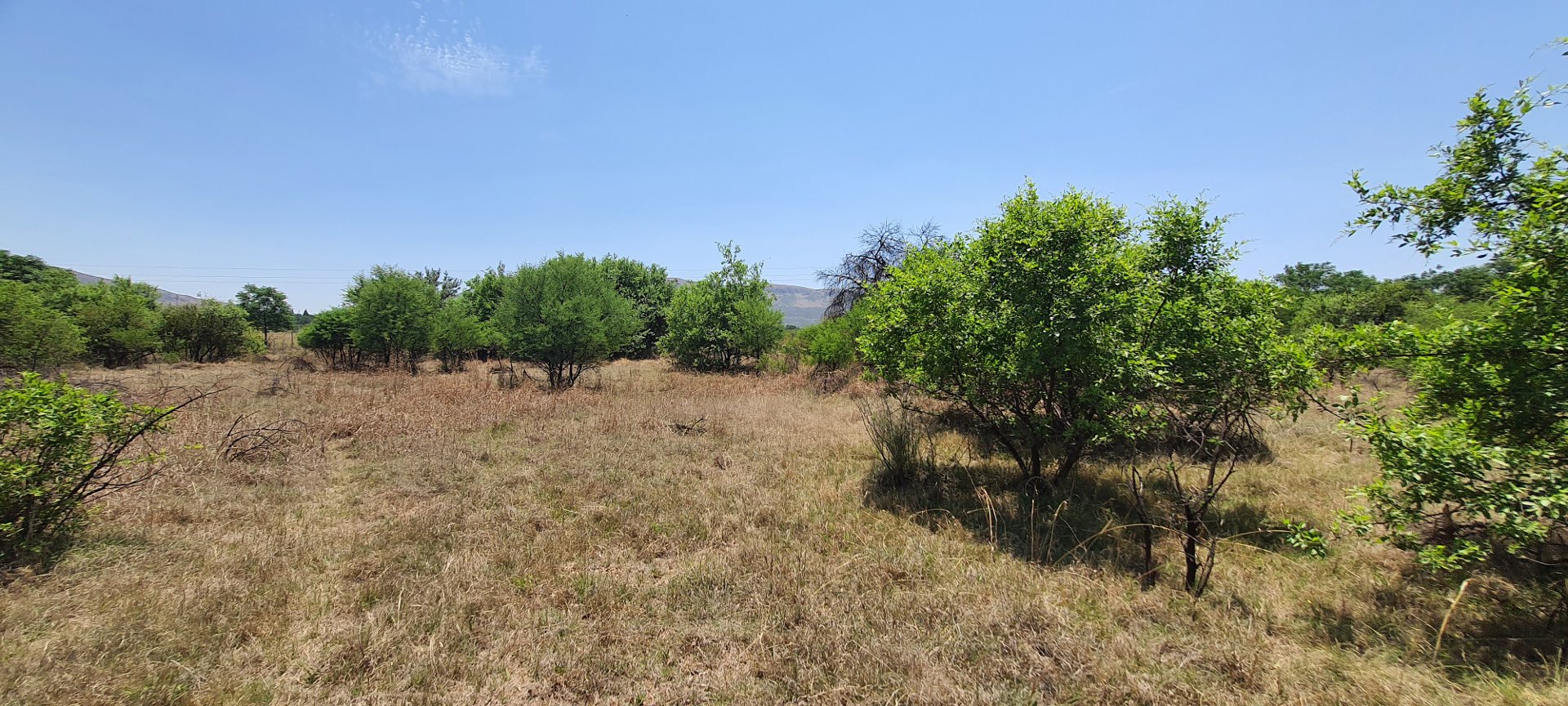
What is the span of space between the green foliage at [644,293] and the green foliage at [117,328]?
2042 cm

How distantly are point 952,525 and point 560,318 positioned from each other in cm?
1575

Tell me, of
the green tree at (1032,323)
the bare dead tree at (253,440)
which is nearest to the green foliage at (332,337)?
the bare dead tree at (253,440)

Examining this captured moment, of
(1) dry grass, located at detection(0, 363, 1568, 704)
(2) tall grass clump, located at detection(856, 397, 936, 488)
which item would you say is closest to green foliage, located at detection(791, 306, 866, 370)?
(2) tall grass clump, located at detection(856, 397, 936, 488)

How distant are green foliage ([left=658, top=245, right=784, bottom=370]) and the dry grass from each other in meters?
18.1

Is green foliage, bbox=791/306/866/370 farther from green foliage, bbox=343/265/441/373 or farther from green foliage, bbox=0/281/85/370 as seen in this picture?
green foliage, bbox=0/281/85/370

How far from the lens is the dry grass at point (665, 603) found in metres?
3.45

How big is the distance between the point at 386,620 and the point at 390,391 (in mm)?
13387

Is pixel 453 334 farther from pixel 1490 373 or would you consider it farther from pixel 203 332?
pixel 1490 373

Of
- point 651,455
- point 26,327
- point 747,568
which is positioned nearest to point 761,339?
point 651,455

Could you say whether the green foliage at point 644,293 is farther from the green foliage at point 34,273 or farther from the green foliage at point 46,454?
the green foliage at point 46,454

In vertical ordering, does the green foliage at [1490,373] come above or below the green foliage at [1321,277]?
below

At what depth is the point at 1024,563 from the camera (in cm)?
541

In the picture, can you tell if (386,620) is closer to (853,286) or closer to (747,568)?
(747,568)

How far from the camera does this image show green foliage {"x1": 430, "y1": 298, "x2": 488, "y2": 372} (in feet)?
76.5
